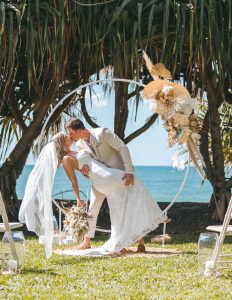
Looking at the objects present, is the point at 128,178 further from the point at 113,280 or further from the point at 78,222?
the point at 113,280

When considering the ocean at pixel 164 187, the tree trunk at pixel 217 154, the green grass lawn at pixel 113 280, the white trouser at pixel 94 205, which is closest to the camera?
the green grass lawn at pixel 113 280

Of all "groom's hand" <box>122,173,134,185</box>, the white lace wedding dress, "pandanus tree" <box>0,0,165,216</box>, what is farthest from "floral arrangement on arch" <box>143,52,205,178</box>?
"pandanus tree" <box>0,0,165,216</box>

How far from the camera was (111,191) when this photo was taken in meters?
6.95

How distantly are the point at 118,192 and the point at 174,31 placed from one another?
9.72 ft

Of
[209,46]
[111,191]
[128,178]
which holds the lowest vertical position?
[111,191]

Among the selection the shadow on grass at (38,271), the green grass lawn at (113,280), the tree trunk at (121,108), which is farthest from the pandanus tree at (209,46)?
the shadow on grass at (38,271)

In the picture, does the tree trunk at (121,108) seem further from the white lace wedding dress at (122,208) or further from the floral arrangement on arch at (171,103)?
the floral arrangement on arch at (171,103)

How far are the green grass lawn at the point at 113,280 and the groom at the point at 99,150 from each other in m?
0.82

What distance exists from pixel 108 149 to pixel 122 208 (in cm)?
59

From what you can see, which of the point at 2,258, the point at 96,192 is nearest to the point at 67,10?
the point at 96,192

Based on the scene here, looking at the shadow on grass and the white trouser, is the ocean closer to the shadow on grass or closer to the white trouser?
the white trouser

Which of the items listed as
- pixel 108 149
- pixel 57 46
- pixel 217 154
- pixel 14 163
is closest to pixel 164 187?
pixel 217 154

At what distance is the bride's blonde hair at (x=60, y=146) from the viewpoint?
6.93 meters

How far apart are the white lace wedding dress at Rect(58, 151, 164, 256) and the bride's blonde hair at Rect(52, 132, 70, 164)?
5.8 inches
